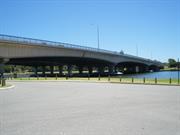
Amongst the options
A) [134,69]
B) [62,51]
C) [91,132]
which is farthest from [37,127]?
[134,69]

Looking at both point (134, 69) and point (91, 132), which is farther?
point (134, 69)

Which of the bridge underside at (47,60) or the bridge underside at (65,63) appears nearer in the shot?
the bridge underside at (47,60)

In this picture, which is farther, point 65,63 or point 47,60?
point 65,63

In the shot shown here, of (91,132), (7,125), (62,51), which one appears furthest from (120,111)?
(62,51)

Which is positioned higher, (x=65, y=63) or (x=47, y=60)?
(x=47, y=60)

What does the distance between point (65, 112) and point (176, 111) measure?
4922mm

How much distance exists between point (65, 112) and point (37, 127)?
3104 mm

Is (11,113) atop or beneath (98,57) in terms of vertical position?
beneath

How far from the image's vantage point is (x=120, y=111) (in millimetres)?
11773

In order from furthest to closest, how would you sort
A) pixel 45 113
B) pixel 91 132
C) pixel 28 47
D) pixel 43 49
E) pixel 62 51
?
pixel 62 51 → pixel 43 49 → pixel 28 47 → pixel 45 113 → pixel 91 132

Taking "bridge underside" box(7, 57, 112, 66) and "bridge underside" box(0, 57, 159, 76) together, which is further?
"bridge underside" box(0, 57, 159, 76)

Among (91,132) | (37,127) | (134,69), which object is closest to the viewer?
(91,132)

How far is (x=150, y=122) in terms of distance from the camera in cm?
929

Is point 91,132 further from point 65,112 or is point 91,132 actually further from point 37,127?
point 65,112
